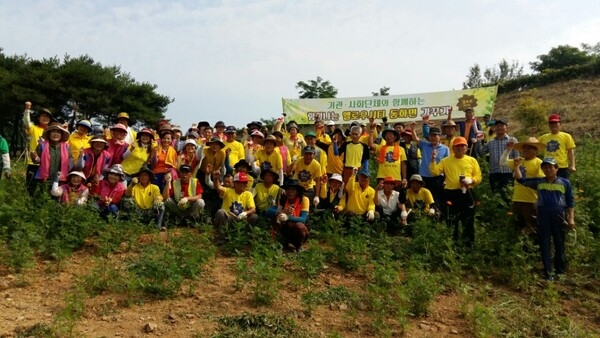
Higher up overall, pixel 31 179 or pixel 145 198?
pixel 31 179

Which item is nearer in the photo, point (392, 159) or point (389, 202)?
point (389, 202)

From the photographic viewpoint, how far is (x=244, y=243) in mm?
6453

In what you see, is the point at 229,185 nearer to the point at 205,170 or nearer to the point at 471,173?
the point at 205,170

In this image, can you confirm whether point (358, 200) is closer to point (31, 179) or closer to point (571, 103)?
point (31, 179)

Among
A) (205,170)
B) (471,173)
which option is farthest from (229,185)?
(471,173)

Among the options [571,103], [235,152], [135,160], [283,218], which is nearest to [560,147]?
[283,218]

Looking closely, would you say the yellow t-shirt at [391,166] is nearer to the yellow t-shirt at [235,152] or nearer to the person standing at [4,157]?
the yellow t-shirt at [235,152]

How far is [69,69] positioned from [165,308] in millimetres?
24376

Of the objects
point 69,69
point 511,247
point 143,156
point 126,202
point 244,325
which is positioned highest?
point 69,69

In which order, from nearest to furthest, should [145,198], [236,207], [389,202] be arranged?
[236,207], [145,198], [389,202]

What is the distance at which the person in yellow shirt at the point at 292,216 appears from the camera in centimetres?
659

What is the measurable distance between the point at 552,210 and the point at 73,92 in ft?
81.8

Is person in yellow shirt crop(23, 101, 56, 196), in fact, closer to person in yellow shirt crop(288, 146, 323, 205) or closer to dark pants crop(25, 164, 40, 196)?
dark pants crop(25, 164, 40, 196)

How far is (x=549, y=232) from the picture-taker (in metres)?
6.09
